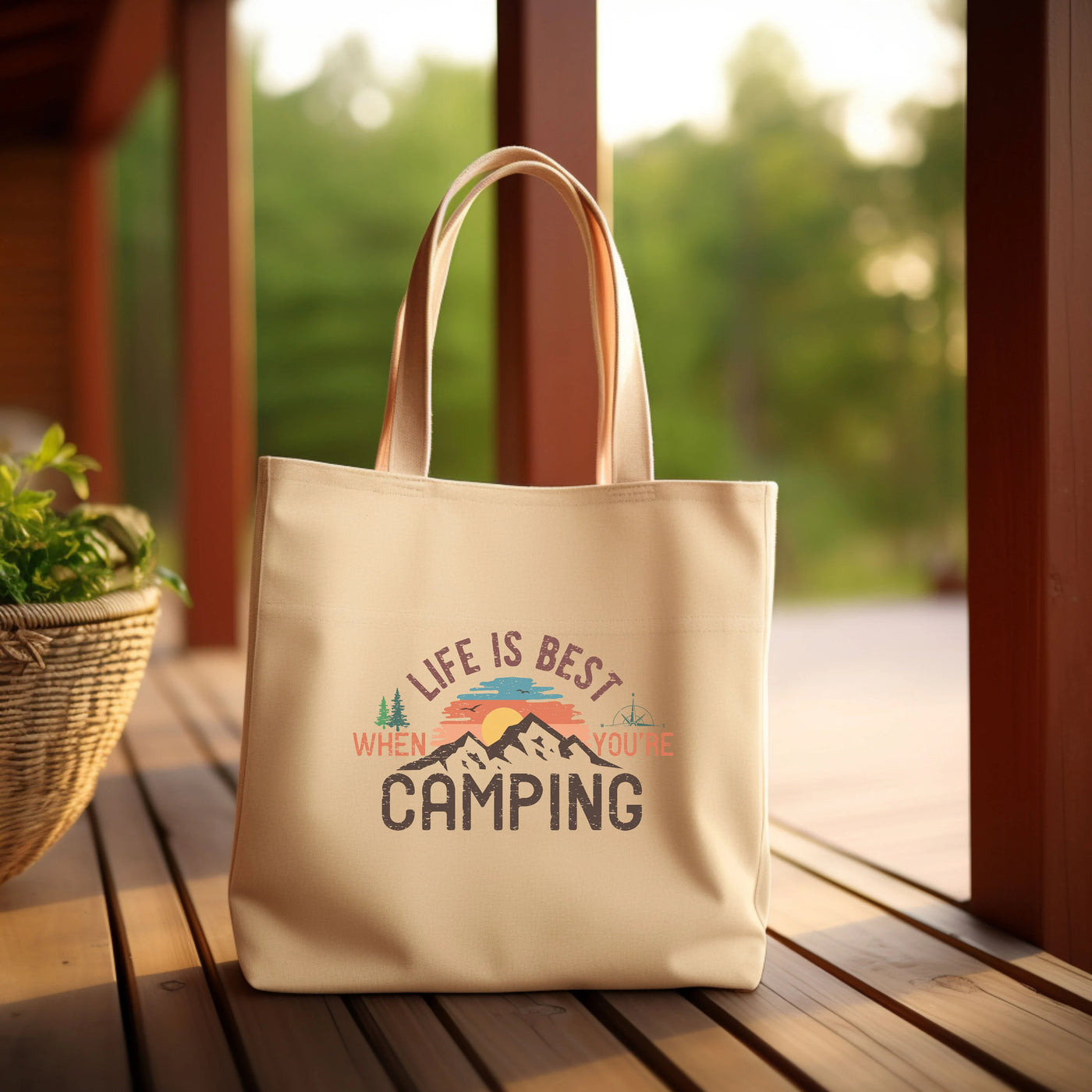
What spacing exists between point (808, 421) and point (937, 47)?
4.25 meters

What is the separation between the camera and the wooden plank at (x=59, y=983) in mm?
868

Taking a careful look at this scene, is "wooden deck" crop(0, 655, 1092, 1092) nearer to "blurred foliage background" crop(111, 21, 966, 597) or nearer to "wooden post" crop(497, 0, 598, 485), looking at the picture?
"wooden post" crop(497, 0, 598, 485)

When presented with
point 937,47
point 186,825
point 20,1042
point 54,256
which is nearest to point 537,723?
point 20,1042

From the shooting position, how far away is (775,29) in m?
12.8

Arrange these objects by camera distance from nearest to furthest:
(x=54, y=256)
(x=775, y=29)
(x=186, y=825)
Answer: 1. (x=186, y=825)
2. (x=54, y=256)
3. (x=775, y=29)

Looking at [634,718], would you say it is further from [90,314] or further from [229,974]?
[90,314]

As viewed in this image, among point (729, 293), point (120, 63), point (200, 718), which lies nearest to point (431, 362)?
point (200, 718)

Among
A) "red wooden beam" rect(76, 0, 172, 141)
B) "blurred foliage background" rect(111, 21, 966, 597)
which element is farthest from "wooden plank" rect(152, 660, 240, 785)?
"blurred foliage background" rect(111, 21, 966, 597)

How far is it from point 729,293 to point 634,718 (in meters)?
12.8

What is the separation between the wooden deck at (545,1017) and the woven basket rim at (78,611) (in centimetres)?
33

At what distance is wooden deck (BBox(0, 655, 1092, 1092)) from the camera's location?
86 cm

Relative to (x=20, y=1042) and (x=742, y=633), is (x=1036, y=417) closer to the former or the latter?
(x=742, y=633)

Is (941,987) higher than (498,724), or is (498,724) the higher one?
(498,724)

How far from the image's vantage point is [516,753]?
0.98m
